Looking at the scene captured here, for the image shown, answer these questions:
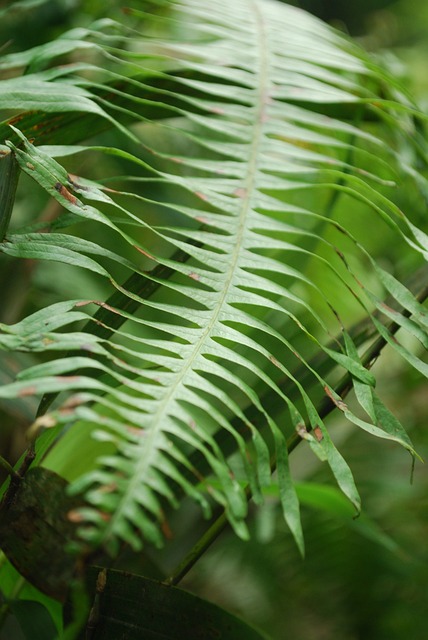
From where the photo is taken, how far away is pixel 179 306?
441 millimetres

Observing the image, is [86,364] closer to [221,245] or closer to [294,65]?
[221,245]

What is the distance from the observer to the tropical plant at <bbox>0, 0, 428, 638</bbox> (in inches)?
10.5

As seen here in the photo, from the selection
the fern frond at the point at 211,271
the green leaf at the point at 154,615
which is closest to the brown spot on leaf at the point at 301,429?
the fern frond at the point at 211,271

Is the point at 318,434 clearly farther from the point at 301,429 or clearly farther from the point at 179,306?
the point at 179,306

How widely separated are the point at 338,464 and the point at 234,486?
0.07 m

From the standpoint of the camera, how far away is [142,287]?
0.40m

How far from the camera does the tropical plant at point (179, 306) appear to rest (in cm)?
27

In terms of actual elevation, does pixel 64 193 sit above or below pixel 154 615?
above

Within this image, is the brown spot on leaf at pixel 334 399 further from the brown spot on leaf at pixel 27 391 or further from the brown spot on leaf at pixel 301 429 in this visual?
the brown spot on leaf at pixel 27 391

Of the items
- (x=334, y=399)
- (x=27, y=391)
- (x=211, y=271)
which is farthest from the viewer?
(x=211, y=271)

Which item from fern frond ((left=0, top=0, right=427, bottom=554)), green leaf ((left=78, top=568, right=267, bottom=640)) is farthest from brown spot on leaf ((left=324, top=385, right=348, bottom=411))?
green leaf ((left=78, top=568, right=267, bottom=640))

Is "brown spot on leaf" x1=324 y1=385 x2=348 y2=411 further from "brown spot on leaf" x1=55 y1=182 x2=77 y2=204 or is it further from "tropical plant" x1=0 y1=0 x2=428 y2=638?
"brown spot on leaf" x1=55 y1=182 x2=77 y2=204

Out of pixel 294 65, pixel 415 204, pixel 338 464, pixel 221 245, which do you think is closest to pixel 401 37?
pixel 415 204

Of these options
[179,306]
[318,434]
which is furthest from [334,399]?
[179,306]
